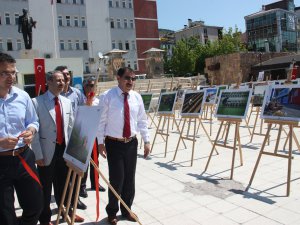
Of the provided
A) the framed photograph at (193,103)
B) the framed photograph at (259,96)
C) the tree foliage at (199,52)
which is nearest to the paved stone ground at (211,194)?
the framed photograph at (193,103)

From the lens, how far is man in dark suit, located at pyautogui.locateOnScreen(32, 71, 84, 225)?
12.1ft

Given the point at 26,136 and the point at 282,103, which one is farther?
the point at 282,103

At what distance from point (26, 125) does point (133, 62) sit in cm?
4327

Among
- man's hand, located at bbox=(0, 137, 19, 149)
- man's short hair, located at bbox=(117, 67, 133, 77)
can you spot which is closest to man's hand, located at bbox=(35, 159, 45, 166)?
man's hand, located at bbox=(0, 137, 19, 149)

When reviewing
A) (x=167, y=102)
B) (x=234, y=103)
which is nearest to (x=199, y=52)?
(x=167, y=102)

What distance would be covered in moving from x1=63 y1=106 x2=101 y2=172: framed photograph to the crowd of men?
0.13m

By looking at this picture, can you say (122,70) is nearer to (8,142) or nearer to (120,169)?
(120,169)

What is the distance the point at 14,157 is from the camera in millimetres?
2947

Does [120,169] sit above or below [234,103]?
below

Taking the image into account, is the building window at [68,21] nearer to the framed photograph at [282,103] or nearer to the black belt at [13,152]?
the framed photograph at [282,103]

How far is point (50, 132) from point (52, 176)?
0.54m

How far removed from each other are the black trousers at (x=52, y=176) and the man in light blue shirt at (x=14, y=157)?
648 millimetres

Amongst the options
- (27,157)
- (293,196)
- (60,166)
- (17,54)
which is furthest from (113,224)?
(17,54)

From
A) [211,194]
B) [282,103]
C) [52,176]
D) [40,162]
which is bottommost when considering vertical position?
[211,194]
